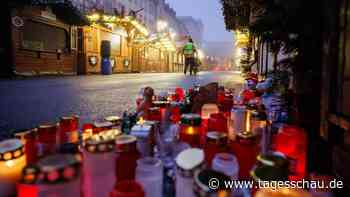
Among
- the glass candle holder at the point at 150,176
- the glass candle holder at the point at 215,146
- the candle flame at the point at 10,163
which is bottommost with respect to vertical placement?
the glass candle holder at the point at 150,176

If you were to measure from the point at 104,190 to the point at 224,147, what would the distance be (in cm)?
44

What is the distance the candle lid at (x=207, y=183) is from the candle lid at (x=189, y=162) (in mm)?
84

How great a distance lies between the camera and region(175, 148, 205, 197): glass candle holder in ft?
2.48

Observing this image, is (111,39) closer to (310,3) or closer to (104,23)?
(104,23)

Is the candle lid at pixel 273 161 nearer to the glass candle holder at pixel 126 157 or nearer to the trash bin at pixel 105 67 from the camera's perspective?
the glass candle holder at pixel 126 157

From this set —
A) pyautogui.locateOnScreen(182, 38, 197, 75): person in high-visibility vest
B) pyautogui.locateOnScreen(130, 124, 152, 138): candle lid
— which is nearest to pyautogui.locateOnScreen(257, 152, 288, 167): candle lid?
pyautogui.locateOnScreen(130, 124, 152, 138): candle lid

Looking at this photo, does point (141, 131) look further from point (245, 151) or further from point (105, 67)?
point (105, 67)

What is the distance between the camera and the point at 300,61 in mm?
1780

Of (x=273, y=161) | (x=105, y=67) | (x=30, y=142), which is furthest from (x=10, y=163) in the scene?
(x=105, y=67)

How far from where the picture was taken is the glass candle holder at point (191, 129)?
1.21 m

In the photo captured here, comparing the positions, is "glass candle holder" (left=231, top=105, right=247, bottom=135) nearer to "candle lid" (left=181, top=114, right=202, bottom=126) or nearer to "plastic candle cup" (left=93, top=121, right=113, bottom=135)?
"candle lid" (left=181, top=114, right=202, bottom=126)

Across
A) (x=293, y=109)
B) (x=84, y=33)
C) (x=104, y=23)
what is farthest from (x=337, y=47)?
(x=104, y=23)

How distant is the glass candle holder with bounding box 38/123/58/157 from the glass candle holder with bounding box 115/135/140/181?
0.29 meters

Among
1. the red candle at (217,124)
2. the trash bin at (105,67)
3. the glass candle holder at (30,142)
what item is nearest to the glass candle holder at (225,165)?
the red candle at (217,124)
